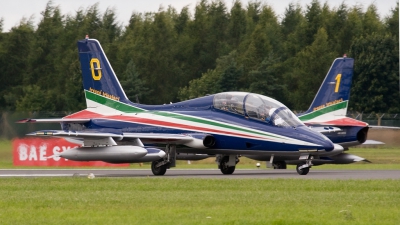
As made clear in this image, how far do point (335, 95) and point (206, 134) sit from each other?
329 inches

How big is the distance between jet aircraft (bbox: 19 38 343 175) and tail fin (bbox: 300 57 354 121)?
22.8 feet

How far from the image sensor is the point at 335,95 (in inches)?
1283

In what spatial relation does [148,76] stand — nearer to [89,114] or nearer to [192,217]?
[89,114]

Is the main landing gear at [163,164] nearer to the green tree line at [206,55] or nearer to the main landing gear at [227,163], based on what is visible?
the main landing gear at [227,163]

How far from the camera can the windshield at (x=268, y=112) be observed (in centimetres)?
2511

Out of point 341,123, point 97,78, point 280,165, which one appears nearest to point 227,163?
point 280,165

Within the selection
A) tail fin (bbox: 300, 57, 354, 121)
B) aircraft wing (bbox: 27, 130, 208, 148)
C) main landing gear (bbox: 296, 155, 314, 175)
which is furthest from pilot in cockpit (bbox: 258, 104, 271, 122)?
tail fin (bbox: 300, 57, 354, 121)

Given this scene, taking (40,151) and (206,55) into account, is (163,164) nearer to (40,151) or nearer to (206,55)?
(40,151)

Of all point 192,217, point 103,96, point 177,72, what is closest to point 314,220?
point 192,217

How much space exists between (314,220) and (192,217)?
5.81 feet

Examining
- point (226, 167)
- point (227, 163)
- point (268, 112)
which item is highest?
point (268, 112)

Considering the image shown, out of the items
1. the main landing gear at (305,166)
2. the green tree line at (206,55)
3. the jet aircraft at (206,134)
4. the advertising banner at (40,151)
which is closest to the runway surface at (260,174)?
the main landing gear at (305,166)

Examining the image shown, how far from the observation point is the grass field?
13.1m

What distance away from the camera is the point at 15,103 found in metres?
64.0
